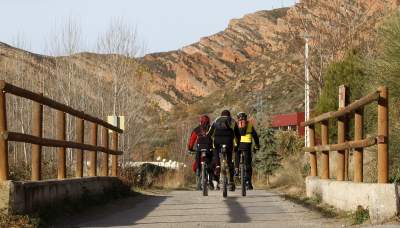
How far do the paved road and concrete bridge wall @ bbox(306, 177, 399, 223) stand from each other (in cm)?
40

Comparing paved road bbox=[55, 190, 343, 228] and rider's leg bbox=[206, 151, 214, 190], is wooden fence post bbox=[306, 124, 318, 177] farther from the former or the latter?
rider's leg bbox=[206, 151, 214, 190]

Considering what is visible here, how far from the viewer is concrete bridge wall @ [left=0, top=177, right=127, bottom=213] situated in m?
9.25

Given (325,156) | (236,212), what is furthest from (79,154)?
(325,156)

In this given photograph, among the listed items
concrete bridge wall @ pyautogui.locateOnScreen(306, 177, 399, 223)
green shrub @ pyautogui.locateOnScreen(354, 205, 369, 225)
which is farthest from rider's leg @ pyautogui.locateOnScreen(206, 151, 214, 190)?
green shrub @ pyautogui.locateOnScreen(354, 205, 369, 225)

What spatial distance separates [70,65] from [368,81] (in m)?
24.6

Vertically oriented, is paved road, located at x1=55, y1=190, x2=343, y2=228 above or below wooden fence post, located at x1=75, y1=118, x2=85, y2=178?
below

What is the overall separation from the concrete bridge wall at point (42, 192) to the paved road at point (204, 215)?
392mm

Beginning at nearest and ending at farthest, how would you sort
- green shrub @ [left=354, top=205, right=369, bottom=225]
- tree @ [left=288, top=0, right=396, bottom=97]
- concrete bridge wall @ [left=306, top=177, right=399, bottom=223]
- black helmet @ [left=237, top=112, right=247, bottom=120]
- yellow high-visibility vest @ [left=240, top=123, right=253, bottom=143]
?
concrete bridge wall @ [left=306, top=177, right=399, bottom=223] → green shrub @ [left=354, top=205, right=369, bottom=225] → black helmet @ [left=237, top=112, right=247, bottom=120] → yellow high-visibility vest @ [left=240, top=123, right=253, bottom=143] → tree @ [left=288, top=0, right=396, bottom=97]

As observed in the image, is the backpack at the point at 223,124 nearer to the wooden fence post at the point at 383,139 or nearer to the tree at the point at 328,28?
the wooden fence post at the point at 383,139

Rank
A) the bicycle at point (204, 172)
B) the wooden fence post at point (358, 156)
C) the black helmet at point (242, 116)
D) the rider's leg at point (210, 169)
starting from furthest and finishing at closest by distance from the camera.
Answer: the black helmet at point (242, 116), the rider's leg at point (210, 169), the bicycle at point (204, 172), the wooden fence post at point (358, 156)

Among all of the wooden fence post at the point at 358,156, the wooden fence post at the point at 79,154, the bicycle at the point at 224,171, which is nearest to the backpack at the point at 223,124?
the bicycle at the point at 224,171

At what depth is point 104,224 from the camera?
33.9 feet

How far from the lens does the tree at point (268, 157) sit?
33969 mm

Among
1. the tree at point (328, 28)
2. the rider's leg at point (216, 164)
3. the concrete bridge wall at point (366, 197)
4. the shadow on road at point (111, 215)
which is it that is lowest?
the shadow on road at point (111, 215)
